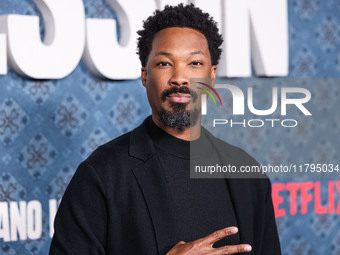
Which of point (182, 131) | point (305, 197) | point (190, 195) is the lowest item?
point (305, 197)

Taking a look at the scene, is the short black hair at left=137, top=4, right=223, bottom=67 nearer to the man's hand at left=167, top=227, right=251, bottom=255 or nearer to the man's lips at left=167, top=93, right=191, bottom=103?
the man's lips at left=167, top=93, right=191, bottom=103

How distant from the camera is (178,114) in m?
1.65

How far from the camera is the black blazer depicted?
1531 mm

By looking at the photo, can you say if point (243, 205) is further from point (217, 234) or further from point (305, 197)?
point (305, 197)

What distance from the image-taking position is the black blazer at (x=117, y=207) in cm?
153

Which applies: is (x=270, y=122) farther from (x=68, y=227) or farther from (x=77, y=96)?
(x=68, y=227)

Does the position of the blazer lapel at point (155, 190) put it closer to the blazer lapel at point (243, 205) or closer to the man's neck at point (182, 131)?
the man's neck at point (182, 131)

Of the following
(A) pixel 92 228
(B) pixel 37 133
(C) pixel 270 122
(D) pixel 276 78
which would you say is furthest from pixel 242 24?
(A) pixel 92 228

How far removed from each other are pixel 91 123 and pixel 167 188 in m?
1.19

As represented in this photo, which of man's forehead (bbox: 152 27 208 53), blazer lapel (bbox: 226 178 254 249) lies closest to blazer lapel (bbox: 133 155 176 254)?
blazer lapel (bbox: 226 178 254 249)

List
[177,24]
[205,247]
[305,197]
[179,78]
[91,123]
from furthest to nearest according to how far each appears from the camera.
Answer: [305,197], [91,123], [177,24], [179,78], [205,247]

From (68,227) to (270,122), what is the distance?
6.59 ft

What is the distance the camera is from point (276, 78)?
3.23 m

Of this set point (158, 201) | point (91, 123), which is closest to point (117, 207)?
point (158, 201)
